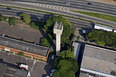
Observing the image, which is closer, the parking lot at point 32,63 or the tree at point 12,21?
the parking lot at point 32,63

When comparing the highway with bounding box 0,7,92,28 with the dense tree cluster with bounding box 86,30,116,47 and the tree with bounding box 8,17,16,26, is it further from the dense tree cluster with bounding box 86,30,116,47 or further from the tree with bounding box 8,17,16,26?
the dense tree cluster with bounding box 86,30,116,47

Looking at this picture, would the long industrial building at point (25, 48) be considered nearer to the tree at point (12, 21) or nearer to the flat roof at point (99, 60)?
the tree at point (12, 21)

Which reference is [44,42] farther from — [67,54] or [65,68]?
[65,68]

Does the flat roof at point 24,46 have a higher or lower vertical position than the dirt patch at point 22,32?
lower

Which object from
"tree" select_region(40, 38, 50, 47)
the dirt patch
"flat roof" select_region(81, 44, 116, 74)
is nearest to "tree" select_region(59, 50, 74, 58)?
"flat roof" select_region(81, 44, 116, 74)

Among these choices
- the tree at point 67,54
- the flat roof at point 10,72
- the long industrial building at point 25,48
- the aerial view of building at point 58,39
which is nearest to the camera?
the flat roof at point 10,72

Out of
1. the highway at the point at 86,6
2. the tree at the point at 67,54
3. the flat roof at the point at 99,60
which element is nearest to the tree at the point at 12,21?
the highway at the point at 86,6

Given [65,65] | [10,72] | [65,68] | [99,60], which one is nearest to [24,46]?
[10,72]
